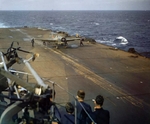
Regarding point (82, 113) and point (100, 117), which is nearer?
point (100, 117)

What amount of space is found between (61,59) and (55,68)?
342 cm

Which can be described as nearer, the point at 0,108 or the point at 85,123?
the point at 0,108

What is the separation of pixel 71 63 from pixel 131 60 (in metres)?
6.05

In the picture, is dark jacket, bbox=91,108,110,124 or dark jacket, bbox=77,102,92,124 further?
dark jacket, bbox=77,102,92,124

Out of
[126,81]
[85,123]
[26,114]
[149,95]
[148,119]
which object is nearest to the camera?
[26,114]

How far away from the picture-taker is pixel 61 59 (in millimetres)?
20062

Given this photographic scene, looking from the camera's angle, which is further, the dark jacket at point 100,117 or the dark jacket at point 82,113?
the dark jacket at point 82,113

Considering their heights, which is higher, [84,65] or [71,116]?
[71,116]

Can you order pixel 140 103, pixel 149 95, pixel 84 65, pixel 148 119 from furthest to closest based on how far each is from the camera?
pixel 84 65
pixel 149 95
pixel 140 103
pixel 148 119

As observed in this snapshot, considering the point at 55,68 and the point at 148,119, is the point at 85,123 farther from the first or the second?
the point at 55,68

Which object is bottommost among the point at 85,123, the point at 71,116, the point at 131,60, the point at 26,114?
the point at 131,60

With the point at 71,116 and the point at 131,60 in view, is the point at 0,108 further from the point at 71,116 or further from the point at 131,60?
the point at 131,60

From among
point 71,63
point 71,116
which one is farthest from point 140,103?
point 71,63

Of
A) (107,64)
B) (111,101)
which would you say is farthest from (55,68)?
(111,101)
